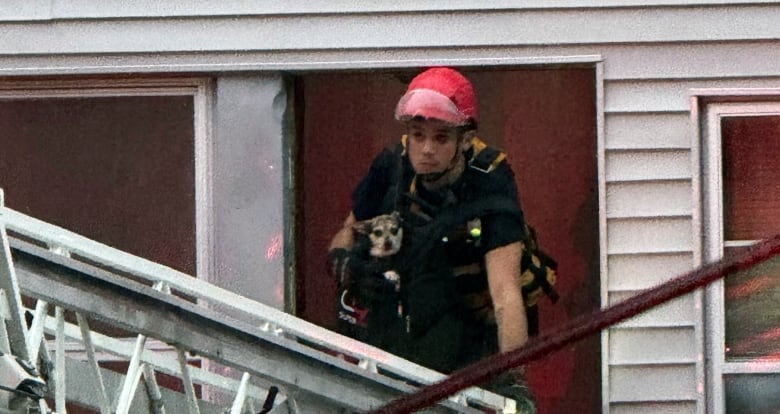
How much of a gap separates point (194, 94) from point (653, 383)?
227cm

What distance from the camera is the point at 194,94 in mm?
8023

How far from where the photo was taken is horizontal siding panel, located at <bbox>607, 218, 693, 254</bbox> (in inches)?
303

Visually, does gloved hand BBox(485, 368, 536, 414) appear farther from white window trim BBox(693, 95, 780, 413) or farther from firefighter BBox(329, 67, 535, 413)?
white window trim BBox(693, 95, 780, 413)

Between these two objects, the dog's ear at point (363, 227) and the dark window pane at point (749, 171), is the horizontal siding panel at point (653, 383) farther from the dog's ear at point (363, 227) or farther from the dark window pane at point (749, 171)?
the dog's ear at point (363, 227)

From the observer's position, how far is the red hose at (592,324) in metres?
3.70

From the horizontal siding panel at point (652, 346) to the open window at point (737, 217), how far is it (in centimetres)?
10

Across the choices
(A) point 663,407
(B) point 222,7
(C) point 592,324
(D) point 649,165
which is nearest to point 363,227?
(B) point 222,7

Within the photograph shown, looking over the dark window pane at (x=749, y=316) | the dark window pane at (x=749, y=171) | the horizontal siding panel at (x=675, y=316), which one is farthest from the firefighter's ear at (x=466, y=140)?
the dark window pane at (x=749, y=316)

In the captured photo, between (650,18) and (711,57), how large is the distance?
29cm

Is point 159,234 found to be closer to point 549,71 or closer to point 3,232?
point 549,71

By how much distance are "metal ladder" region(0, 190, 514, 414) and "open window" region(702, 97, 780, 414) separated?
1.63 m

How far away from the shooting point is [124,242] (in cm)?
809

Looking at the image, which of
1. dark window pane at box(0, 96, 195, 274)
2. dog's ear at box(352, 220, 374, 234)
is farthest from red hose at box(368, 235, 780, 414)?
dark window pane at box(0, 96, 195, 274)

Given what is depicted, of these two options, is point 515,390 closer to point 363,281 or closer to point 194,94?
Answer: point 363,281
